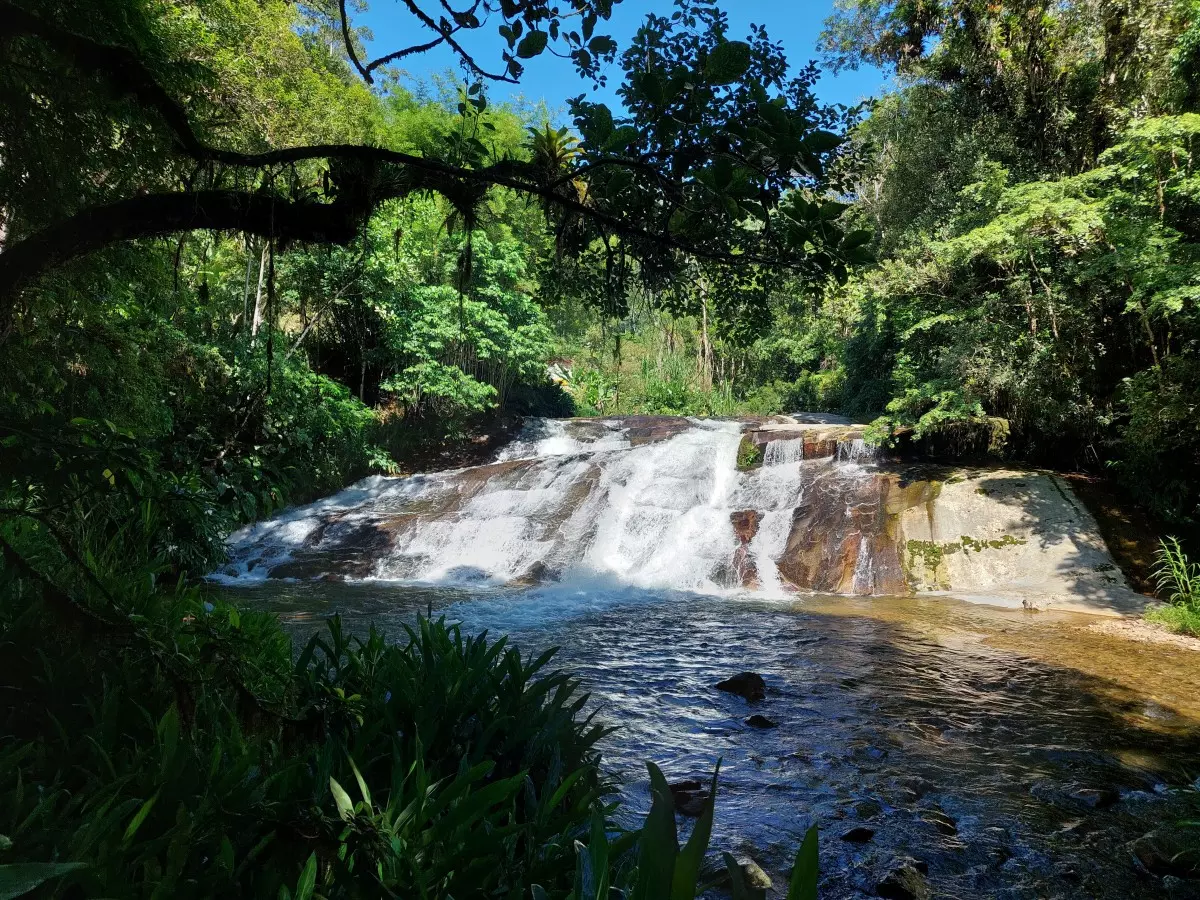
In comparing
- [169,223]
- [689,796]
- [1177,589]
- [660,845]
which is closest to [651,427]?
[1177,589]

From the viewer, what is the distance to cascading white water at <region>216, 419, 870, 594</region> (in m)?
11.6

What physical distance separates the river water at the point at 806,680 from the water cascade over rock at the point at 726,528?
0.26ft

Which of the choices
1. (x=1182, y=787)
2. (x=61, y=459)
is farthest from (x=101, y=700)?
(x=1182, y=787)

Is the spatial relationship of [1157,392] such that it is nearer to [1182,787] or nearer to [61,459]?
[1182,787]

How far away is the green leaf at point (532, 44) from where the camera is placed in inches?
81.4

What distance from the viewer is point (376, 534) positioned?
1276 cm

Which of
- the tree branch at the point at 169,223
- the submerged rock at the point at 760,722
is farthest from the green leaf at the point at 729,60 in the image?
the submerged rock at the point at 760,722

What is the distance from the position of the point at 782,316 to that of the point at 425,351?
1755 cm

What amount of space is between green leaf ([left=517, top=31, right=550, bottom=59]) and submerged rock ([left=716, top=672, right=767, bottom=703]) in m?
4.88

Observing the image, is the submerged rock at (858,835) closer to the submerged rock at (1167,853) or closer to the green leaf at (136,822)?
the submerged rock at (1167,853)

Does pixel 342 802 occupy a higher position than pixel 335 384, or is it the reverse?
pixel 335 384

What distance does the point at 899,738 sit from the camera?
4.72 m

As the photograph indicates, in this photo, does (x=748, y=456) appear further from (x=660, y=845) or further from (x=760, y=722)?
(x=660, y=845)

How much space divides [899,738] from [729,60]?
4.56 metres
